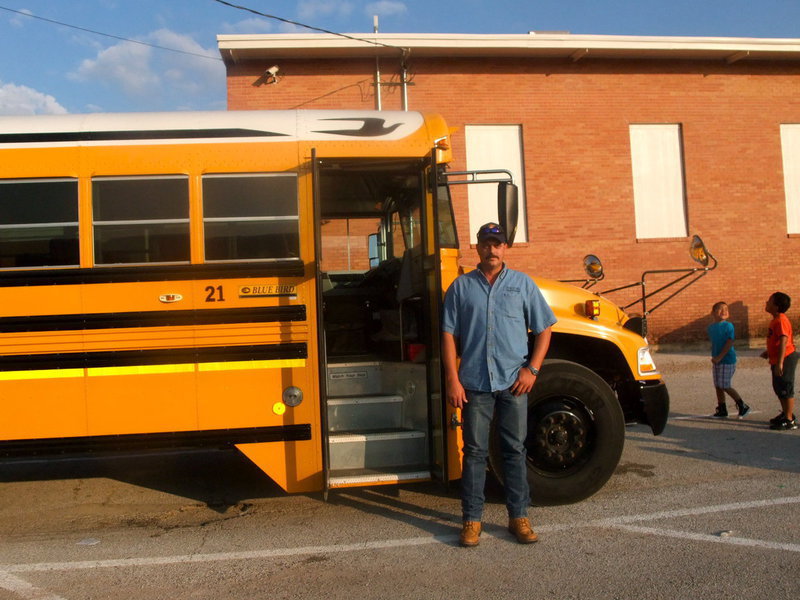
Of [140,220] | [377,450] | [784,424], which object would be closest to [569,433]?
[377,450]

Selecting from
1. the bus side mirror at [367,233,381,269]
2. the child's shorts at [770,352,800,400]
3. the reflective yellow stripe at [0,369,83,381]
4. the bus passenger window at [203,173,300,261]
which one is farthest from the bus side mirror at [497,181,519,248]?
the child's shorts at [770,352,800,400]

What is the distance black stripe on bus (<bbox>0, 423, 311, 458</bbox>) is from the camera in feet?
15.1

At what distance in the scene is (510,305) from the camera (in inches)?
168

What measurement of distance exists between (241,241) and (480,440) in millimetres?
2055

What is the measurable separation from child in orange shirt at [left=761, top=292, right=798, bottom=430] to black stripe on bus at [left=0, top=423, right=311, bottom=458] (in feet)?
16.9

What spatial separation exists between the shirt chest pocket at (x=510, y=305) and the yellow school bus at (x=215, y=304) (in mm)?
612

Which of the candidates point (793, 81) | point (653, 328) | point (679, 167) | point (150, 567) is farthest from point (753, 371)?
point (150, 567)

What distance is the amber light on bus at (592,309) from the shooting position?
16.9 ft

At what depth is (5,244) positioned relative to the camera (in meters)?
4.58

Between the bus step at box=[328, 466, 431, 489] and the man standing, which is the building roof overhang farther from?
the bus step at box=[328, 466, 431, 489]

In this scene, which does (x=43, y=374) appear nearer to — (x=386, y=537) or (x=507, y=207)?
(x=386, y=537)

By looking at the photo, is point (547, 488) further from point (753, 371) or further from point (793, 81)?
point (793, 81)

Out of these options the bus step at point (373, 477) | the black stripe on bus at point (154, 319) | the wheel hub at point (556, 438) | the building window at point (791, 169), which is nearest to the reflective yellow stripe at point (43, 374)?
the black stripe on bus at point (154, 319)

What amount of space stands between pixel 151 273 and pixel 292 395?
1230 mm
